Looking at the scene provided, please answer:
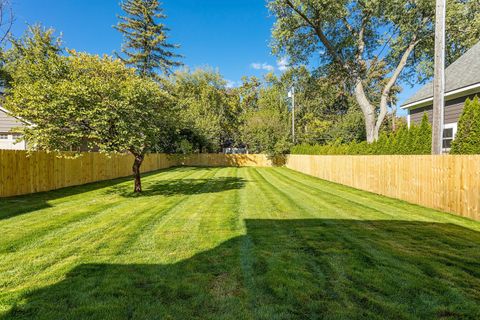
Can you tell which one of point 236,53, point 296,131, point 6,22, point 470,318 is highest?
point 236,53

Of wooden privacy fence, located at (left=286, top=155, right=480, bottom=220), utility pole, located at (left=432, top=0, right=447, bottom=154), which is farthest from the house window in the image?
utility pole, located at (left=432, top=0, right=447, bottom=154)

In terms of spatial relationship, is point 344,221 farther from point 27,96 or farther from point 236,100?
point 236,100

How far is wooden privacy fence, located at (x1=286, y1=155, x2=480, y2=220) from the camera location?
622 cm

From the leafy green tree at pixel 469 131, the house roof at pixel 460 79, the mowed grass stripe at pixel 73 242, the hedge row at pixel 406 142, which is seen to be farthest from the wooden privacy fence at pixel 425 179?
the mowed grass stripe at pixel 73 242

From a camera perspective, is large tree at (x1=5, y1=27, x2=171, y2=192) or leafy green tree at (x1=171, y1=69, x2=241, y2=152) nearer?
large tree at (x1=5, y1=27, x2=171, y2=192)

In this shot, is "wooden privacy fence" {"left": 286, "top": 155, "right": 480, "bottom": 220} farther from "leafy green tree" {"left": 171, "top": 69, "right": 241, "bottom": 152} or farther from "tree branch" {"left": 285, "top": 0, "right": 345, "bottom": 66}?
"leafy green tree" {"left": 171, "top": 69, "right": 241, "bottom": 152}

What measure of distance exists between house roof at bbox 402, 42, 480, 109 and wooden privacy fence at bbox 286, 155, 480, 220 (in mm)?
4255

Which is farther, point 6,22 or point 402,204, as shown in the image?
point 6,22

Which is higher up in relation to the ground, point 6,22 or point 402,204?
point 6,22

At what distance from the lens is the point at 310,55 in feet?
63.5

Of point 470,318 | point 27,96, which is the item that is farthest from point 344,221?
point 27,96

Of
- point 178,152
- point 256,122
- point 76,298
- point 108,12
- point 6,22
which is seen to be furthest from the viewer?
point 256,122

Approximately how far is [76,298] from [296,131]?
114 feet

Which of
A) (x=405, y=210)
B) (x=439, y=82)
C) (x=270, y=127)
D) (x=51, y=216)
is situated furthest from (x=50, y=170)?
(x=270, y=127)
